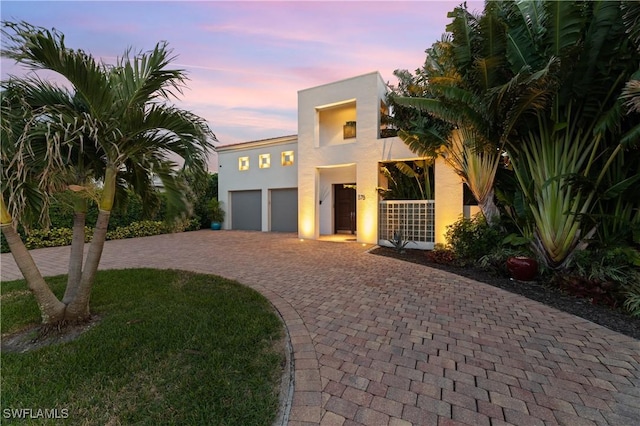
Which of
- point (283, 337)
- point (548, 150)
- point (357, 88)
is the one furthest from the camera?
point (357, 88)

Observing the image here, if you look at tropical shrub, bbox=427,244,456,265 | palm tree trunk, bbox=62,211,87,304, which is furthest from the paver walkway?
palm tree trunk, bbox=62,211,87,304

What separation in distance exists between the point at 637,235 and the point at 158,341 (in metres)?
8.43

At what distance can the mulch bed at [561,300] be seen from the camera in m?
3.97

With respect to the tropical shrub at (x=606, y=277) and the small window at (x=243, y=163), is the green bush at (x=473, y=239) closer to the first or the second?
the tropical shrub at (x=606, y=277)

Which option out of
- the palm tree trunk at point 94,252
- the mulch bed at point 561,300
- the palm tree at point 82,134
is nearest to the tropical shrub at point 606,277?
the mulch bed at point 561,300

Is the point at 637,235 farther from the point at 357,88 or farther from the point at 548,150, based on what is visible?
the point at 357,88

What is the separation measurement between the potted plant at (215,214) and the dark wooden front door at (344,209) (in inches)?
319

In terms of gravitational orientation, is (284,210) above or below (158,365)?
above

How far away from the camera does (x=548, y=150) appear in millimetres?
6266

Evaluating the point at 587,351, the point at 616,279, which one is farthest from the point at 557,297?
the point at 587,351

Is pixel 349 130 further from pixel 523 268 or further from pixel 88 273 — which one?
pixel 88 273

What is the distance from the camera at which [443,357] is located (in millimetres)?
3039

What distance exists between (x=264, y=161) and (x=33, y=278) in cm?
1323

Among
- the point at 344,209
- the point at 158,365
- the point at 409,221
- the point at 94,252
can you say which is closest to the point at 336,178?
the point at 344,209
